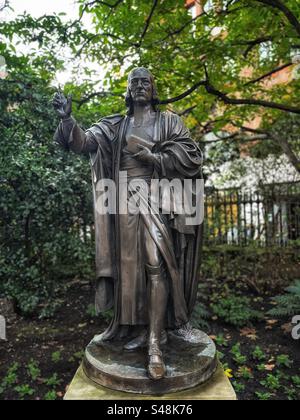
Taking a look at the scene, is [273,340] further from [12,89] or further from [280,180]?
[280,180]

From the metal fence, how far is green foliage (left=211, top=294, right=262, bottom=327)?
8.03 ft

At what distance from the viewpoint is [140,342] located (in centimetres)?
265

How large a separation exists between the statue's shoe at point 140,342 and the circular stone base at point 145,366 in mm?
42

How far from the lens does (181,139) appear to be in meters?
→ 2.71

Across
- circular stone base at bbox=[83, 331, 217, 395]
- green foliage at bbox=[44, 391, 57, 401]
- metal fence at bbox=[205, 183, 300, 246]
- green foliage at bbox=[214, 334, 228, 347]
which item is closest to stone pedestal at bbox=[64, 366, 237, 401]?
circular stone base at bbox=[83, 331, 217, 395]

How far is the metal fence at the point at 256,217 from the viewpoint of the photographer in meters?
8.89

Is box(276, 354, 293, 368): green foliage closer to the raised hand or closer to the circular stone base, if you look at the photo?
the circular stone base

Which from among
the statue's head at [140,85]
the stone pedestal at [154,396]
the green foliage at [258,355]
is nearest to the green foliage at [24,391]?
the stone pedestal at [154,396]

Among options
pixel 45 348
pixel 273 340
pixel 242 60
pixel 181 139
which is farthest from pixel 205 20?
pixel 45 348

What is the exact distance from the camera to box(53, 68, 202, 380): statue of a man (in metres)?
2.55

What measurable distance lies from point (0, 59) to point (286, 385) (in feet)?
17.8

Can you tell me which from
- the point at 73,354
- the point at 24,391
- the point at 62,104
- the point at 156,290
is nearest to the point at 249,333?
the point at 73,354

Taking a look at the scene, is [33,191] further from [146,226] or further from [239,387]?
[239,387]

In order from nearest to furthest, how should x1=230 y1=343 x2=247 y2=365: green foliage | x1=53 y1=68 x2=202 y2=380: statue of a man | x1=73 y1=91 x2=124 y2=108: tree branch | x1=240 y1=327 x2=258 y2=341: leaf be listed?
1. x1=53 y1=68 x2=202 y2=380: statue of a man
2. x1=230 y1=343 x2=247 y2=365: green foliage
3. x1=240 y1=327 x2=258 y2=341: leaf
4. x1=73 y1=91 x2=124 y2=108: tree branch
